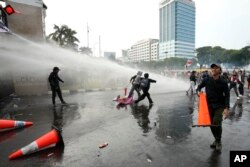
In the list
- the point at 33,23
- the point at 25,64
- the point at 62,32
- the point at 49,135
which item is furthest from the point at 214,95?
the point at 62,32

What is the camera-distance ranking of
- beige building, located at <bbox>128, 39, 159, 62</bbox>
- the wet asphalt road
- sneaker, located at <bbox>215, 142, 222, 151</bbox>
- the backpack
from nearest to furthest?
the wet asphalt road
sneaker, located at <bbox>215, 142, 222, 151</bbox>
the backpack
beige building, located at <bbox>128, 39, 159, 62</bbox>

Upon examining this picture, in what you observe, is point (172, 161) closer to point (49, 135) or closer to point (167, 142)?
point (167, 142)

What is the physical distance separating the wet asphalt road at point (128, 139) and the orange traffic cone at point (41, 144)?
5.5 inches

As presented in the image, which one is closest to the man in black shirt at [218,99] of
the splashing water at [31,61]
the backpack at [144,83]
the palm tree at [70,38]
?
the backpack at [144,83]

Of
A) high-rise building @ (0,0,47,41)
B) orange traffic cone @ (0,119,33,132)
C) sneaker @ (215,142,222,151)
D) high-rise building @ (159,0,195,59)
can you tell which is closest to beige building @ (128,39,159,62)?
high-rise building @ (159,0,195,59)

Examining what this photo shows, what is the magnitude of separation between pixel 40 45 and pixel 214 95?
572 inches

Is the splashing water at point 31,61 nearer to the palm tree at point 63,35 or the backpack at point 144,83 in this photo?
the backpack at point 144,83

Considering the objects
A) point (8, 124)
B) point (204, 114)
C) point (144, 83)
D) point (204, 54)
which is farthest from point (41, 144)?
point (204, 54)

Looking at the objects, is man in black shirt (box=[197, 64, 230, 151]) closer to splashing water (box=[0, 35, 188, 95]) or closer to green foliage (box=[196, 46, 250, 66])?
splashing water (box=[0, 35, 188, 95])

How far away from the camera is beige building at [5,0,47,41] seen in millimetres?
16891

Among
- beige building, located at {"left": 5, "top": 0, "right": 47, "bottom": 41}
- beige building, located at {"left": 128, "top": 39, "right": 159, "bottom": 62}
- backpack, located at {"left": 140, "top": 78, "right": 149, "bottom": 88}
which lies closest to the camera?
backpack, located at {"left": 140, "top": 78, "right": 149, "bottom": 88}

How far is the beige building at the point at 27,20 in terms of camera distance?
1689 cm

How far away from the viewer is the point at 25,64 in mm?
16500

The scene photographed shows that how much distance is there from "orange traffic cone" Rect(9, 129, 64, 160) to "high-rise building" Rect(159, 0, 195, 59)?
153 metres
